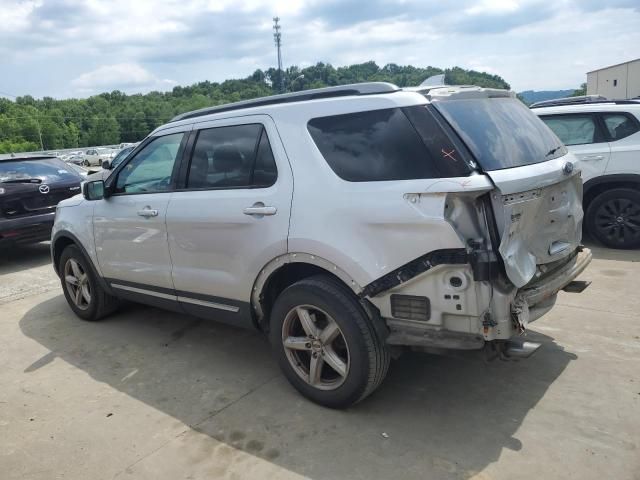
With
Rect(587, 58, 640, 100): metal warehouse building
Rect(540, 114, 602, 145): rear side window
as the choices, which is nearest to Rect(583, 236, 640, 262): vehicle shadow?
Rect(540, 114, 602, 145): rear side window

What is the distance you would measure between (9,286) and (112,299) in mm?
2536

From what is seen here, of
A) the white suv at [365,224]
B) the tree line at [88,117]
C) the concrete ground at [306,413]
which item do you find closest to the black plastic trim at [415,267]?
the white suv at [365,224]

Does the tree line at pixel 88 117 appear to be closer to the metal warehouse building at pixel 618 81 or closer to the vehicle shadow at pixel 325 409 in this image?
the metal warehouse building at pixel 618 81

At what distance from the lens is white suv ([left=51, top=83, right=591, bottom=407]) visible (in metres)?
2.78

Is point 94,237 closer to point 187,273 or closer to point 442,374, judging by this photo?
point 187,273

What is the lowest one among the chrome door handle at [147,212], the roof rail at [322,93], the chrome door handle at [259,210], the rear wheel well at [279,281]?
the rear wheel well at [279,281]

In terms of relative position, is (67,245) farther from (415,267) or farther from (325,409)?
(415,267)

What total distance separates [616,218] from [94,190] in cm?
603

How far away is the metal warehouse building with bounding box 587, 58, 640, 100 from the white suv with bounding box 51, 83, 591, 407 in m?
58.6

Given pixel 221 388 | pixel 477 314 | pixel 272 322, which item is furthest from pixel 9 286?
pixel 477 314

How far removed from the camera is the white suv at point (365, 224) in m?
2.78

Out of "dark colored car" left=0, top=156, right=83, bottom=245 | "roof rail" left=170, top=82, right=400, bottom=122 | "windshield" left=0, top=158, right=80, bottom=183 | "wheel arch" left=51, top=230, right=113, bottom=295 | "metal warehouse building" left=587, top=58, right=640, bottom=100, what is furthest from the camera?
"metal warehouse building" left=587, top=58, right=640, bottom=100

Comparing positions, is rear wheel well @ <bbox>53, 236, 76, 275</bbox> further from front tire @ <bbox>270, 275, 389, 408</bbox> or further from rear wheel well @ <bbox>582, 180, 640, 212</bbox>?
rear wheel well @ <bbox>582, 180, 640, 212</bbox>

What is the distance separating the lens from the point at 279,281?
366 cm
